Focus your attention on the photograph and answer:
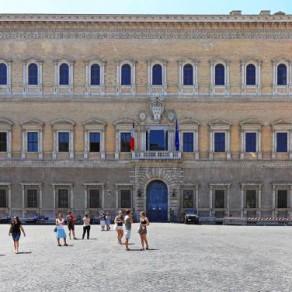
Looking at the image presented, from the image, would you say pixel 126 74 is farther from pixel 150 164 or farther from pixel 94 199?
pixel 94 199

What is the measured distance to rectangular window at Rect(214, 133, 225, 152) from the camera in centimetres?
4800

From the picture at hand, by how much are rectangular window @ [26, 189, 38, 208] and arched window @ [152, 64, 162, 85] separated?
439 inches

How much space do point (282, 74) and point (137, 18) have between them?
10.8m

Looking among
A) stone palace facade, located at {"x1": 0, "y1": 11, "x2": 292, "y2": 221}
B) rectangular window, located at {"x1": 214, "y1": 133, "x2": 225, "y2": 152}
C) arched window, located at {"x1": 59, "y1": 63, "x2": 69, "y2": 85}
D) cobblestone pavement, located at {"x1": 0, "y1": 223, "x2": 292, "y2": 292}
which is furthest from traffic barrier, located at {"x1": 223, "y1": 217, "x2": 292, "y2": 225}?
cobblestone pavement, located at {"x1": 0, "y1": 223, "x2": 292, "y2": 292}

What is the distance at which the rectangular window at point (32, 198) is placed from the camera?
157 feet

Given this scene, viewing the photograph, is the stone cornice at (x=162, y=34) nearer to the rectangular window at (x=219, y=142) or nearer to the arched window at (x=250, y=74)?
the arched window at (x=250, y=74)

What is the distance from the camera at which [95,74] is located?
4847 cm

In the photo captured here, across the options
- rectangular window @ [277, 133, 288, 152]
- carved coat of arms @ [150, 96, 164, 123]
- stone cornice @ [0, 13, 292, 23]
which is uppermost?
stone cornice @ [0, 13, 292, 23]

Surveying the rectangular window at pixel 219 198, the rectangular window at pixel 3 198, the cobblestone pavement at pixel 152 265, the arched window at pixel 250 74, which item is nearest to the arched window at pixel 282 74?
the arched window at pixel 250 74

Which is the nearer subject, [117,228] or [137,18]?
[117,228]

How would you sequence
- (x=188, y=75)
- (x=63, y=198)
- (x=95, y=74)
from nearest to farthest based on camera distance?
(x=63, y=198) → (x=188, y=75) → (x=95, y=74)

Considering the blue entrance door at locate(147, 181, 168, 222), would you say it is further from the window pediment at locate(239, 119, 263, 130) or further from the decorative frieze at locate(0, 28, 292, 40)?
the decorative frieze at locate(0, 28, 292, 40)

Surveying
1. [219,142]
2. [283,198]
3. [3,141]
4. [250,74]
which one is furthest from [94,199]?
[250,74]

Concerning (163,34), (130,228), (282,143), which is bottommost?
(130,228)
